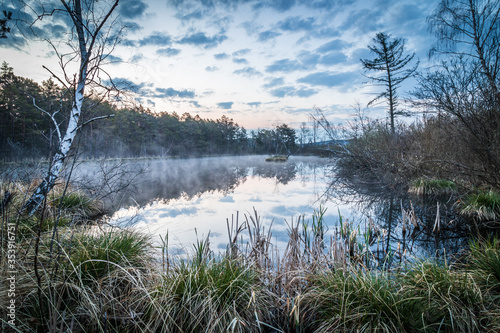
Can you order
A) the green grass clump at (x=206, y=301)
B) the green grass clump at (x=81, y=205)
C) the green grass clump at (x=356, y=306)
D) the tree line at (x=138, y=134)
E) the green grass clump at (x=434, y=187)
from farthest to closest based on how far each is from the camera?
the tree line at (x=138, y=134), the green grass clump at (x=434, y=187), the green grass clump at (x=81, y=205), the green grass clump at (x=206, y=301), the green grass clump at (x=356, y=306)

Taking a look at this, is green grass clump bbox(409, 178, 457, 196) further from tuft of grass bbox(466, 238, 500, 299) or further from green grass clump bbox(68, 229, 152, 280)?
green grass clump bbox(68, 229, 152, 280)

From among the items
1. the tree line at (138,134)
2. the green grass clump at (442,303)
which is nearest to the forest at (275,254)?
the green grass clump at (442,303)

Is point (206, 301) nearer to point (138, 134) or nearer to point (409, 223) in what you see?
point (409, 223)

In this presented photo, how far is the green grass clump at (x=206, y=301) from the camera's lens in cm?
180

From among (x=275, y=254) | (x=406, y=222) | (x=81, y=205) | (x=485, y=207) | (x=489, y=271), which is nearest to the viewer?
(x=489, y=271)

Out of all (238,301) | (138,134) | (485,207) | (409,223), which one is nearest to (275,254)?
(238,301)

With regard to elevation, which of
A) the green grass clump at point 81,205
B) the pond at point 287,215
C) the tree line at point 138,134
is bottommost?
the pond at point 287,215

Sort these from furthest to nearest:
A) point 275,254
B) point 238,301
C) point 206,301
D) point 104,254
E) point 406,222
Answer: point 406,222, point 275,254, point 104,254, point 238,301, point 206,301

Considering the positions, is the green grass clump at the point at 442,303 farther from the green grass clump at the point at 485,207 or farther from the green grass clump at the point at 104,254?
the green grass clump at the point at 485,207

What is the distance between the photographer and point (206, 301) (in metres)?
1.85

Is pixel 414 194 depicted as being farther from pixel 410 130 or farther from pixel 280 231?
pixel 280 231

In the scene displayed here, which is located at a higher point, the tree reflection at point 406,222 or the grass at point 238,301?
the grass at point 238,301

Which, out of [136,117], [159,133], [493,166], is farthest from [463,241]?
[159,133]

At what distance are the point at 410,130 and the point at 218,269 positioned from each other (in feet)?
47.6
